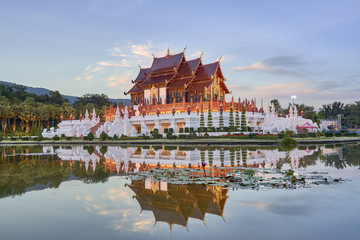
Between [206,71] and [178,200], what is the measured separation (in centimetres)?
4855

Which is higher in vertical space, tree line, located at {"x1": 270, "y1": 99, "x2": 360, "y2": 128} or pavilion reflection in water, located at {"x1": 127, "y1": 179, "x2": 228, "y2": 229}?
tree line, located at {"x1": 270, "y1": 99, "x2": 360, "y2": 128}

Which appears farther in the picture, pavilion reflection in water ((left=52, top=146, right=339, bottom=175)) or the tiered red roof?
the tiered red roof

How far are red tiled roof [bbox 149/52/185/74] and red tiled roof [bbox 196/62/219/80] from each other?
183 inches

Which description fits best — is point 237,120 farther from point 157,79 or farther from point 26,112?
point 26,112

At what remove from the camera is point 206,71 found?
5553 cm

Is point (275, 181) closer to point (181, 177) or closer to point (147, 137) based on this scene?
point (181, 177)

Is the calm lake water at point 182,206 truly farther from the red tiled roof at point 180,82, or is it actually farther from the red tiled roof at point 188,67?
the red tiled roof at point 188,67

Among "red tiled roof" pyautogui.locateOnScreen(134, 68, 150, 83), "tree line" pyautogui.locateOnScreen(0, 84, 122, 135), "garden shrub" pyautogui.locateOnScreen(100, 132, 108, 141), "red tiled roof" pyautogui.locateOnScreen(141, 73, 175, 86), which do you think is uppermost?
"red tiled roof" pyautogui.locateOnScreen(134, 68, 150, 83)

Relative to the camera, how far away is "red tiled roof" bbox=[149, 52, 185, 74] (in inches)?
2327

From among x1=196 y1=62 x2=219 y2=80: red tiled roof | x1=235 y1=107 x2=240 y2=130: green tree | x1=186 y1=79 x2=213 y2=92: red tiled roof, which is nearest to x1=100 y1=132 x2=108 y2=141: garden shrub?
x1=186 y1=79 x2=213 y2=92: red tiled roof

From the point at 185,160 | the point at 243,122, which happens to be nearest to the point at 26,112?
the point at 243,122

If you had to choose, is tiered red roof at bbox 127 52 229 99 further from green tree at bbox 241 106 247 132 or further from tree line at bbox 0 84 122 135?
tree line at bbox 0 84 122 135

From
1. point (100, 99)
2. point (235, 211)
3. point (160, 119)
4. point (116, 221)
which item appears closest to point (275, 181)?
point (235, 211)

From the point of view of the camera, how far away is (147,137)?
139 feet
